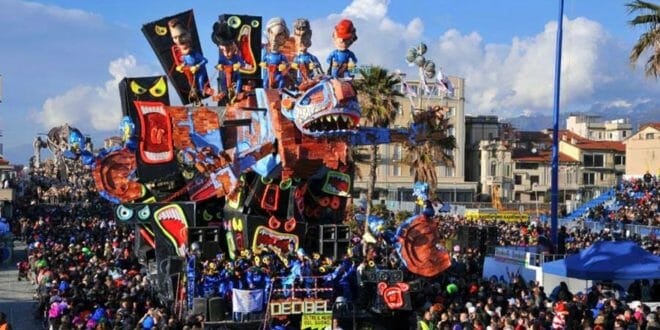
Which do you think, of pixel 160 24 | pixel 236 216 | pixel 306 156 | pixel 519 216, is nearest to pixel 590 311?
pixel 306 156

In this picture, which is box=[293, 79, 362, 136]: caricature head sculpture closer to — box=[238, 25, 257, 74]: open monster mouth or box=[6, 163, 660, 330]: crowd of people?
box=[6, 163, 660, 330]: crowd of people

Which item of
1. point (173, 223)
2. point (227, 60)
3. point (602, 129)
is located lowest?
point (173, 223)

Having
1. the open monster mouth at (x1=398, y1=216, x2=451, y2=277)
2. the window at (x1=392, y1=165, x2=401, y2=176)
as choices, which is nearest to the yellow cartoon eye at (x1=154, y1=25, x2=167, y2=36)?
the open monster mouth at (x1=398, y1=216, x2=451, y2=277)

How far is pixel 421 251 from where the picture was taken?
72.2 feet

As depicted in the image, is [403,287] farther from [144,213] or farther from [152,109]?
[152,109]

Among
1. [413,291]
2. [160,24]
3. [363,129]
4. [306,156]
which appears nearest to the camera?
[413,291]

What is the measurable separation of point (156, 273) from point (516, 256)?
1111 cm

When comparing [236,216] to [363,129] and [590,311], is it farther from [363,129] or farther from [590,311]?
[590,311]

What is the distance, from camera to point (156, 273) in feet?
78.8

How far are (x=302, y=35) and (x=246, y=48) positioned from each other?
2316 mm

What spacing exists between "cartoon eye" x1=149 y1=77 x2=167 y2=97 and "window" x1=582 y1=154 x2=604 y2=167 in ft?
207

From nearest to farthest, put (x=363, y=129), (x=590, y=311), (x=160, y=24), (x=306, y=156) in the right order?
1. (x=590, y=311)
2. (x=306, y=156)
3. (x=363, y=129)
4. (x=160, y=24)

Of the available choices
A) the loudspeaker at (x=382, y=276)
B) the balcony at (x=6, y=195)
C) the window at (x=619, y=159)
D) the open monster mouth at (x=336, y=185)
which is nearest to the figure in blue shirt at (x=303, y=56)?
the open monster mouth at (x=336, y=185)

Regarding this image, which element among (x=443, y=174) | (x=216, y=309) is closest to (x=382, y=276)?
(x=216, y=309)
